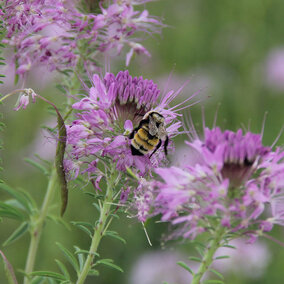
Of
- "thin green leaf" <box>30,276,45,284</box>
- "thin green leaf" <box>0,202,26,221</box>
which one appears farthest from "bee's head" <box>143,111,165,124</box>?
"thin green leaf" <box>30,276,45,284</box>

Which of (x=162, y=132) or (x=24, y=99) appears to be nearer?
(x=24, y=99)

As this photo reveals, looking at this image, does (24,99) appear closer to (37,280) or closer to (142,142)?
(142,142)

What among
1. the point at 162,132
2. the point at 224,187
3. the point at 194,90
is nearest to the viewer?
the point at 224,187

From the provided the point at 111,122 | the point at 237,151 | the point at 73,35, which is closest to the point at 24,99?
the point at 111,122

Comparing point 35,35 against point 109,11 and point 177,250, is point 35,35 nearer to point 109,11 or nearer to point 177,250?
point 109,11

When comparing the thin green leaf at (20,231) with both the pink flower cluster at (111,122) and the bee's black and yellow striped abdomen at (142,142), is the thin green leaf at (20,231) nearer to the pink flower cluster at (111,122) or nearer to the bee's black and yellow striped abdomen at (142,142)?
the pink flower cluster at (111,122)

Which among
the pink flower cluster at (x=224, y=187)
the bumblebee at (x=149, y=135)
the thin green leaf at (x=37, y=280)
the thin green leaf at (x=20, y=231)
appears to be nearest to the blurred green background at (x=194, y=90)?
the thin green leaf at (x=20, y=231)

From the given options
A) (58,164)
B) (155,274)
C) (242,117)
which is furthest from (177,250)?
(58,164)
